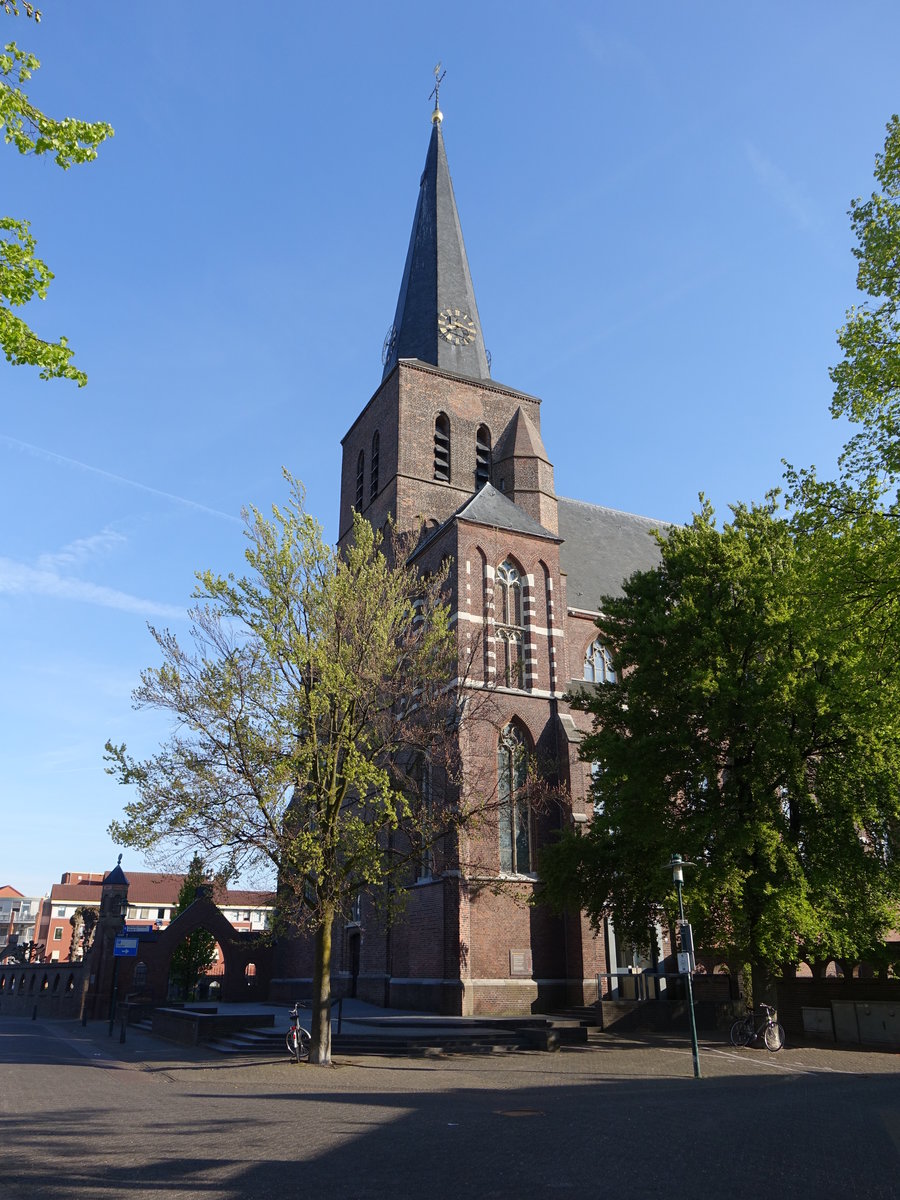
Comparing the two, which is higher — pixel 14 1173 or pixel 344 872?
pixel 344 872

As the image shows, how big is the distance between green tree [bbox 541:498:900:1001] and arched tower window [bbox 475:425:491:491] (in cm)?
1585

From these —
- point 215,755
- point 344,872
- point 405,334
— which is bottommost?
point 344,872

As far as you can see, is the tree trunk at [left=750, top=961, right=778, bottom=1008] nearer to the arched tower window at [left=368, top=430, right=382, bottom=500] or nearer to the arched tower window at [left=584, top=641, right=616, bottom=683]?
the arched tower window at [left=584, top=641, right=616, bottom=683]

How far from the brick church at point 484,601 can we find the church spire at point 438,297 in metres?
0.10

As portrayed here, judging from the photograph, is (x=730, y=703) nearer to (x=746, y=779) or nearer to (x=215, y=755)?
(x=746, y=779)

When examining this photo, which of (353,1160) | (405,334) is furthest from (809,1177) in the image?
(405,334)

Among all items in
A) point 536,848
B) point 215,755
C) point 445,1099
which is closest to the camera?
point 445,1099

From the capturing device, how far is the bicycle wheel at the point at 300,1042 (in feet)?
60.7

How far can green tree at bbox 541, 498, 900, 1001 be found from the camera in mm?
19953

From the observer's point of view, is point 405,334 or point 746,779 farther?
point 405,334

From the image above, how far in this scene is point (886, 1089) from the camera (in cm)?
1430

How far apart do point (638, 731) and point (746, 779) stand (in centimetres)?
279

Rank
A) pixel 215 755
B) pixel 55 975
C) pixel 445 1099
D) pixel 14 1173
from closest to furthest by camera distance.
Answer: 1. pixel 14 1173
2. pixel 445 1099
3. pixel 215 755
4. pixel 55 975

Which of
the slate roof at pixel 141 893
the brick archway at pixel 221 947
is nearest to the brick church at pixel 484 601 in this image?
the brick archway at pixel 221 947
